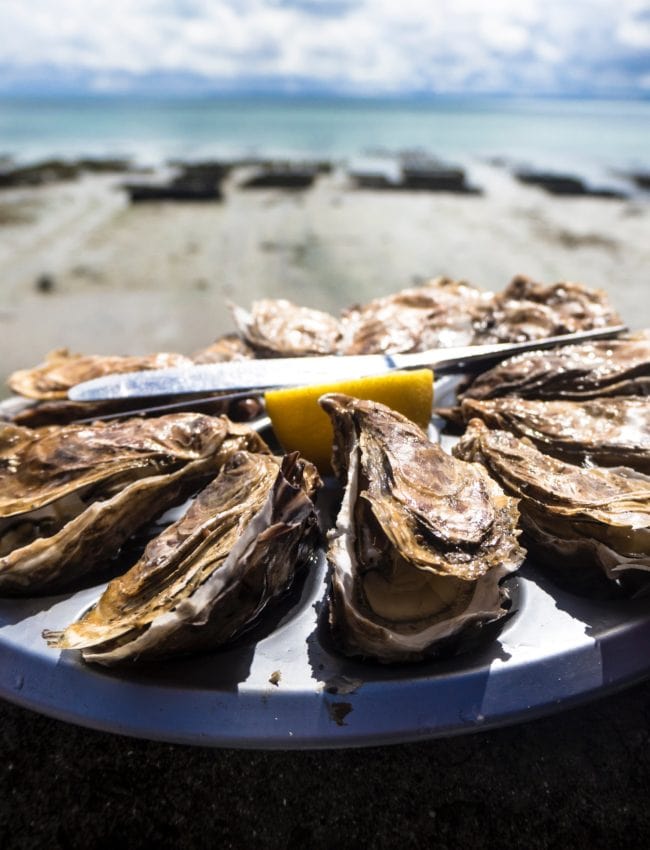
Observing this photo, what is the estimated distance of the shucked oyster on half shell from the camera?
1313 mm

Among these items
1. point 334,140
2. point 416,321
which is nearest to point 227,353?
point 416,321

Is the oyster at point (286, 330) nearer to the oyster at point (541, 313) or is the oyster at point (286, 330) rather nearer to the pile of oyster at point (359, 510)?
the pile of oyster at point (359, 510)

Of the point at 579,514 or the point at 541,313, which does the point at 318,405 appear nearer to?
the point at 579,514

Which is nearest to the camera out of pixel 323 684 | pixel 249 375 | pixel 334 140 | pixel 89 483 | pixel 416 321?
pixel 323 684

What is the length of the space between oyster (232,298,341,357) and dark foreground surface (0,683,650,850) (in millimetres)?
1383

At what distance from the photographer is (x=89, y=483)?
1.71 metres

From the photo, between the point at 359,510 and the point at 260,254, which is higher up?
the point at 359,510

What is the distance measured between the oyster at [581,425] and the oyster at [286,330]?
0.66m

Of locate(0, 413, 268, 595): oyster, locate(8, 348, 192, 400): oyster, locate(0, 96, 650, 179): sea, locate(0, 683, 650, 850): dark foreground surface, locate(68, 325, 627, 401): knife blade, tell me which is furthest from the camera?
locate(0, 96, 650, 179): sea

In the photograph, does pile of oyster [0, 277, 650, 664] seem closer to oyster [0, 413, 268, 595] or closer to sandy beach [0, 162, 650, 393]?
oyster [0, 413, 268, 595]

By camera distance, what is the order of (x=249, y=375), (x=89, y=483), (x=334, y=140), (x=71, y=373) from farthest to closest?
(x=334, y=140)
(x=71, y=373)
(x=249, y=375)
(x=89, y=483)

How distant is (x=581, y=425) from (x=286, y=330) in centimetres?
115

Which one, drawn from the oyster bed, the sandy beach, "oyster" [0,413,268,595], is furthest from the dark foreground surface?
the sandy beach

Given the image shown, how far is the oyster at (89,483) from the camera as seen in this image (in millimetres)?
1549
